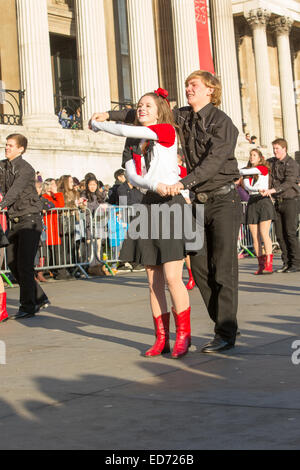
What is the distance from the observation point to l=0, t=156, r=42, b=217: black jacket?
9.24 meters

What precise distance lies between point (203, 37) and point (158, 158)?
23640 mm

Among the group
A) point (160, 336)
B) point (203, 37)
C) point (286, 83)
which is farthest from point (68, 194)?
point (286, 83)

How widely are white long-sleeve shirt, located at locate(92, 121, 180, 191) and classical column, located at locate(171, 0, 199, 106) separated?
2314 centimetres

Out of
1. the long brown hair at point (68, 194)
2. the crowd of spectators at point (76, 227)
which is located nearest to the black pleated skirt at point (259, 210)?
the crowd of spectators at point (76, 227)

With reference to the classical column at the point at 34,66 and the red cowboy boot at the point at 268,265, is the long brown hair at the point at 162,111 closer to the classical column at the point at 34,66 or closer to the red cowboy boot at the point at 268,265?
the red cowboy boot at the point at 268,265

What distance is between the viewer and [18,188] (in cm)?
926

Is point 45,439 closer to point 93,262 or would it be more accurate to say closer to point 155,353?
point 155,353

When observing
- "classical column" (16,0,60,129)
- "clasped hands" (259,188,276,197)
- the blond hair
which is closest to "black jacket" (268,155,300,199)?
"clasped hands" (259,188,276,197)

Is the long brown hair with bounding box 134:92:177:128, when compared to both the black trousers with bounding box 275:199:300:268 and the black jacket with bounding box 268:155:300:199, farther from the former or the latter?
the black trousers with bounding box 275:199:300:268

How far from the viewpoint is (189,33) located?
29.0m

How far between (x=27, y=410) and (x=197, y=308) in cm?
484

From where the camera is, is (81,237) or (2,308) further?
(81,237)

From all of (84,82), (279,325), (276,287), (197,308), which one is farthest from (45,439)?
(84,82)

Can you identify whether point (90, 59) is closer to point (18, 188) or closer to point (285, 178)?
point (285, 178)
